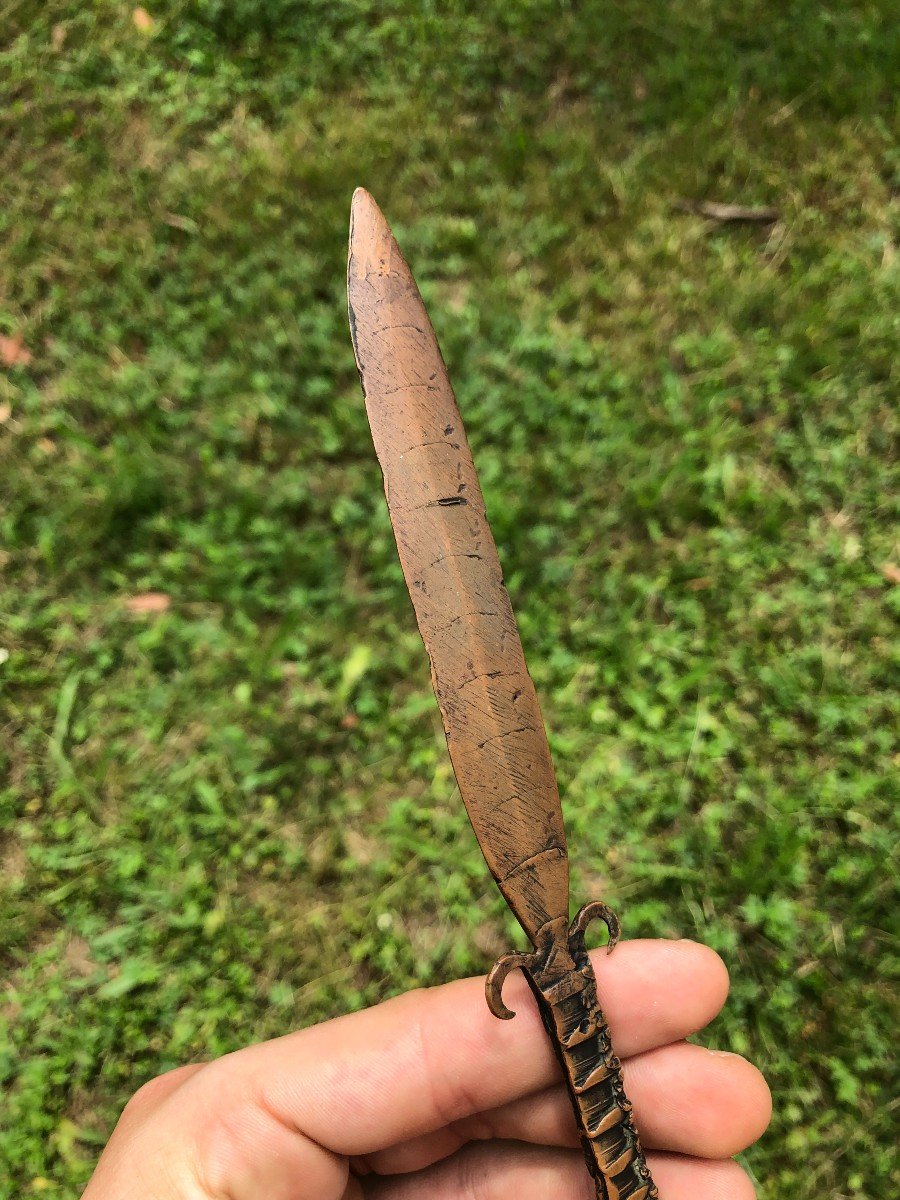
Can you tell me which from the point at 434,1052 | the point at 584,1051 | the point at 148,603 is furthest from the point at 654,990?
the point at 148,603

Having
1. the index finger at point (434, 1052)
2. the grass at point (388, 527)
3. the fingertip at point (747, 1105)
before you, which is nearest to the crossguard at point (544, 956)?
the index finger at point (434, 1052)

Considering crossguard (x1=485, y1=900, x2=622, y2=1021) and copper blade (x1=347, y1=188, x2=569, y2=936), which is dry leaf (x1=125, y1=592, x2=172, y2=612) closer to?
copper blade (x1=347, y1=188, x2=569, y2=936)

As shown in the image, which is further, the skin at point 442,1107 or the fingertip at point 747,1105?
the fingertip at point 747,1105

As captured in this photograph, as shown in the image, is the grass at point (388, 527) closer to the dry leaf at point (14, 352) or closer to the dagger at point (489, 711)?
the dry leaf at point (14, 352)

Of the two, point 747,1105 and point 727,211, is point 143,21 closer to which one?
point 727,211

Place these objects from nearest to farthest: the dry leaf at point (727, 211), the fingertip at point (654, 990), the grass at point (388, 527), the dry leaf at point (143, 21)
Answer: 1. the fingertip at point (654, 990)
2. the grass at point (388, 527)
3. the dry leaf at point (727, 211)
4. the dry leaf at point (143, 21)

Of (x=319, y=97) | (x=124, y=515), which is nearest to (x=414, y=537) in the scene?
(x=124, y=515)

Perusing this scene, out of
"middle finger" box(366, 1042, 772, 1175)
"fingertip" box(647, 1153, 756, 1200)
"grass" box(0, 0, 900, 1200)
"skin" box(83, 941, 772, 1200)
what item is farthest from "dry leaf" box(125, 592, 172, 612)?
"fingertip" box(647, 1153, 756, 1200)

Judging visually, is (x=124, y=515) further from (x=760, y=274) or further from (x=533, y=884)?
(x=760, y=274)
